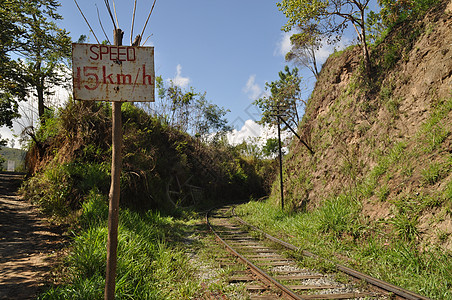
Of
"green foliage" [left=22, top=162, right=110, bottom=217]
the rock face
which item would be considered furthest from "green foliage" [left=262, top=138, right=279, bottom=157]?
"green foliage" [left=22, top=162, right=110, bottom=217]

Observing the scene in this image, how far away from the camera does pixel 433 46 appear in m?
9.07

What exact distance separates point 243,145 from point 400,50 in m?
27.1

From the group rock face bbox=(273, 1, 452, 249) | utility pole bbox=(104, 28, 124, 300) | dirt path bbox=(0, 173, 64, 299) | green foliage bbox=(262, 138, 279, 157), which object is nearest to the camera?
utility pole bbox=(104, 28, 124, 300)

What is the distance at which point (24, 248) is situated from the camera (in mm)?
5828

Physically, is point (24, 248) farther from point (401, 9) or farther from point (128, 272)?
point (401, 9)

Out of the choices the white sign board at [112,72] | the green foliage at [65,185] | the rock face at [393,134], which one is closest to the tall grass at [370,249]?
the rock face at [393,134]

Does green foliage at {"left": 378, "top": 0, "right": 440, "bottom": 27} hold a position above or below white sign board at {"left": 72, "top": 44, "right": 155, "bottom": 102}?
above

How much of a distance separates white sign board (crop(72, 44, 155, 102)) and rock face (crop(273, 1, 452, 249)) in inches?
251

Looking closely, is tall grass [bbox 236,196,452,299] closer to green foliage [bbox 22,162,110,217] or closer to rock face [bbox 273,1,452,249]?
rock face [bbox 273,1,452,249]

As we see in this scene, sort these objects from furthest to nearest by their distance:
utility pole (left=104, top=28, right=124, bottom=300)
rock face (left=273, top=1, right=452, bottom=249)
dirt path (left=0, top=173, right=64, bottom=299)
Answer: rock face (left=273, top=1, right=452, bottom=249) < dirt path (left=0, top=173, right=64, bottom=299) < utility pole (left=104, top=28, right=124, bottom=300)

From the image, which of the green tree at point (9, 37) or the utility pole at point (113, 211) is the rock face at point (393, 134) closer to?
the utility pole at point (113, 211)

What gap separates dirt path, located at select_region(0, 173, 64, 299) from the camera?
14.0ft

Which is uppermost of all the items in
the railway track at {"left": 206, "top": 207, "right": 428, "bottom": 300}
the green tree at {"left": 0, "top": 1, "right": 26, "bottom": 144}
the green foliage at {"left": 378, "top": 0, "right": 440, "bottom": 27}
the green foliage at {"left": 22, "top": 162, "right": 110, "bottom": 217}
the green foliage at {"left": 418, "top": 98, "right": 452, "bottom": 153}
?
the green foliage at {"left": 378, "top": 0, "right": 440, "bottom": 27}

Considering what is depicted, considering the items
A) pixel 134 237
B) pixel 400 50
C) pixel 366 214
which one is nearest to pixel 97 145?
pixel 134 237
